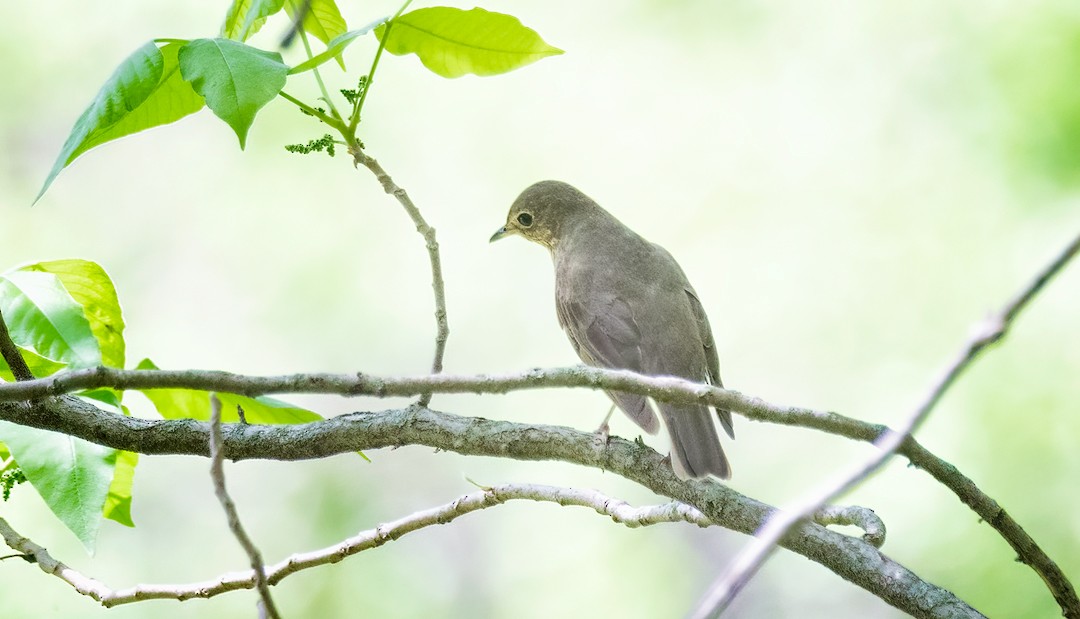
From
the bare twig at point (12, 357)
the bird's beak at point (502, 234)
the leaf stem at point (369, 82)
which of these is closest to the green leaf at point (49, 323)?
the bare twig at point (12, 357)

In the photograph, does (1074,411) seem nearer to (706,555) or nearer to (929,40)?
(706,555)

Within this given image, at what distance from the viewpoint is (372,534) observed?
93.7 inches

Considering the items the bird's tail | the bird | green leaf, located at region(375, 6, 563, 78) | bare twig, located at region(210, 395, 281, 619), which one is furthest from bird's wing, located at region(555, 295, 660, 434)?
bare twig, located at region(210, 395, 281, 619)

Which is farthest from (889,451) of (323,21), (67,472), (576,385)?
(323,21)

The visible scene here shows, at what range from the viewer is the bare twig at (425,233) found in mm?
2068

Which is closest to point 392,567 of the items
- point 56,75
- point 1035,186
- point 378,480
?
point 378,480

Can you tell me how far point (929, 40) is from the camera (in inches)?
247

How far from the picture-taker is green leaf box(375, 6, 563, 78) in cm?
202

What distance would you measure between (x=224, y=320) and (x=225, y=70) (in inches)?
164

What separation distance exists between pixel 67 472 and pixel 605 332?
2.22 metres

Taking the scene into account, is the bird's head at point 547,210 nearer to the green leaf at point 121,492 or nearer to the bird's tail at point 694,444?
the bird's tail at point 694,444

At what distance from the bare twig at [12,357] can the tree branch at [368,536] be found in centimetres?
38

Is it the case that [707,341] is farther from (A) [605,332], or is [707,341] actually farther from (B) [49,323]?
(B) [49,323]

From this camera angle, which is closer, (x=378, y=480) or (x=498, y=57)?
(x=498, y=57)
